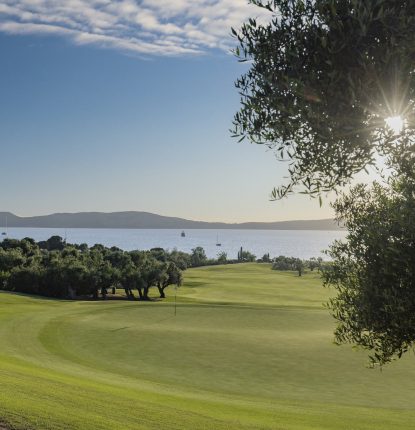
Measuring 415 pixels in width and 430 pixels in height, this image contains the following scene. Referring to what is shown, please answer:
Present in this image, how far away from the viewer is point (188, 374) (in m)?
28.6

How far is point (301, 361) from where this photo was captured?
32281 millimetres

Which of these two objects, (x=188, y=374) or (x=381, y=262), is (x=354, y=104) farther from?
(x=188, y=374)

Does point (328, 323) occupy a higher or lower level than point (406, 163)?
lower

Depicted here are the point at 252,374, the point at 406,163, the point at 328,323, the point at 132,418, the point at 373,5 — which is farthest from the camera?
the point at 328,323

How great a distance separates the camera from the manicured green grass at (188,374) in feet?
56.8

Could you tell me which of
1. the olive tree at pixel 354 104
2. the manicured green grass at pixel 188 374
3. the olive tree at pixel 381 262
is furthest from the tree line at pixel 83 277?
the olive tree at pixel 354 104

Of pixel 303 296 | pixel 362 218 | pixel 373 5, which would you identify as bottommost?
pixel 303 296

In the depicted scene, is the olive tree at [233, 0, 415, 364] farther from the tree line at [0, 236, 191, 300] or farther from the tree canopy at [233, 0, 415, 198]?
the tree line at [0, 236, 191, 300]

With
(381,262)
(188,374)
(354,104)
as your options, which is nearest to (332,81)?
(354,104)

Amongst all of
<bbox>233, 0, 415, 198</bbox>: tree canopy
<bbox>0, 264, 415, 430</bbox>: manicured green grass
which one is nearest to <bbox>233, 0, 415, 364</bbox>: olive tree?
<bbox>233, 0, 415, 198</bbox>: tree canopy

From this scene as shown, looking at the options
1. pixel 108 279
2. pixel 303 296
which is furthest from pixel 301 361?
pixel 303 296

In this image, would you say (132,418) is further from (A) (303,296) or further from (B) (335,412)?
(A) (303,296)

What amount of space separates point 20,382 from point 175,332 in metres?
21.8

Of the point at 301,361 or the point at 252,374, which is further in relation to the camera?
the point at 301,361
